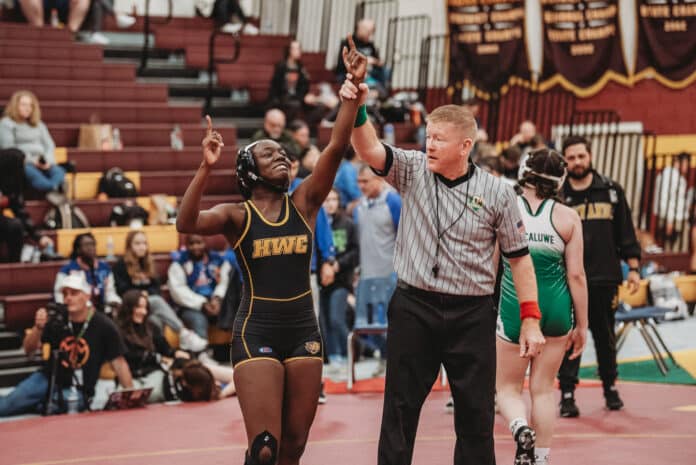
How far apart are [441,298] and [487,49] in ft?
42.2

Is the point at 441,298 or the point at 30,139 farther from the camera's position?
the point at 30,139

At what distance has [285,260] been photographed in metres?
5.16

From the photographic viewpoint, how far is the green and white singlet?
623 cm

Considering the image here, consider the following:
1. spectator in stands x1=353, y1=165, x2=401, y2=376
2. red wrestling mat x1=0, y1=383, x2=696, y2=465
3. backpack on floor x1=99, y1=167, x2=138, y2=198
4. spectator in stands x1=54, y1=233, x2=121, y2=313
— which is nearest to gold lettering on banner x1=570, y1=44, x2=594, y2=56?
backpack on floor x1=99, y1=167, x2=138, y2=198

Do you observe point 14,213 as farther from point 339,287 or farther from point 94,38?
point 94,38

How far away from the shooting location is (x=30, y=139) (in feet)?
40.1

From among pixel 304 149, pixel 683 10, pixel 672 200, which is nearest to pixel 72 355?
pixel 304 149

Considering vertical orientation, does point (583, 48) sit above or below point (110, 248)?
above

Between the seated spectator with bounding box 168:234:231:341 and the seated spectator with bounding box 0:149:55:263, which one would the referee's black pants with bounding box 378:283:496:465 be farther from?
the seated spectator with bounding box 0:149:55:263

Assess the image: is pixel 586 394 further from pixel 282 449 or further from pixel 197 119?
pixel 197 119

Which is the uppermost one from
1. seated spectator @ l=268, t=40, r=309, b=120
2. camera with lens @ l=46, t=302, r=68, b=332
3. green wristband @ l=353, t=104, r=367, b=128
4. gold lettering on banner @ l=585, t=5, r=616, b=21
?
gold lettering on banner @ l=585, t=5, r=616, b=21

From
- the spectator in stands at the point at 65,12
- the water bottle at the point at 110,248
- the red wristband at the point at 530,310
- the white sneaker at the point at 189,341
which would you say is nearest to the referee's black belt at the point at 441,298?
the red wristband at the point at 530,310

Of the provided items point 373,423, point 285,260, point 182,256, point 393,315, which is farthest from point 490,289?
point 182,256

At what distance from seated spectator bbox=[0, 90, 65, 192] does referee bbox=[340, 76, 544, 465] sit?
24.9 ft
